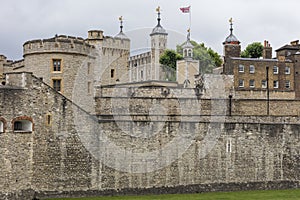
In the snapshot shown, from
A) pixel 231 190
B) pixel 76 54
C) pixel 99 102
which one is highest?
pixel 76 54

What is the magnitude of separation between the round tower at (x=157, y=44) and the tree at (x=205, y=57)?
4.23 m

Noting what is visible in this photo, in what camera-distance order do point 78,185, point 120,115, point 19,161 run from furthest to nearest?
point 120,115 → point 78,185 → point 19,161

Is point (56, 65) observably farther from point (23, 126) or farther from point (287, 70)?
point (287, 70)

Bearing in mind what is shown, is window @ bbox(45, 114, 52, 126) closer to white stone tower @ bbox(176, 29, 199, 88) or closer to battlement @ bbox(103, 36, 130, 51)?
battlement @ bbox(103, 36, 130, 51)

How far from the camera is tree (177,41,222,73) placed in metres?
74.6

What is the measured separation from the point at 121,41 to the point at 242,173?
20.1 m

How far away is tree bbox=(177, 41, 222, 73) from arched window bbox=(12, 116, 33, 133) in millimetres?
43846

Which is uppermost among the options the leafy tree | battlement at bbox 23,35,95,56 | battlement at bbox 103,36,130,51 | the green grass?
the leafy tree

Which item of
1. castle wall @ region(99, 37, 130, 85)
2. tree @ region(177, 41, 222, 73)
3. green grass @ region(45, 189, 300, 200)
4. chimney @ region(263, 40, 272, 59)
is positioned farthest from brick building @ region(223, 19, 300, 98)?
green grass @ region(45, 189, 300, 200)

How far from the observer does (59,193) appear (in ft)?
101

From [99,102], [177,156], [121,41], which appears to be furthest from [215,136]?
[121,41]

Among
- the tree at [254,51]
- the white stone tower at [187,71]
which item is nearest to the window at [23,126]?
the white stone tower at [187,71]

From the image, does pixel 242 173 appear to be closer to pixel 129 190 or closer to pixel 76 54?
pixel 129 190

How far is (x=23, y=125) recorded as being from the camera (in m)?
29.9
